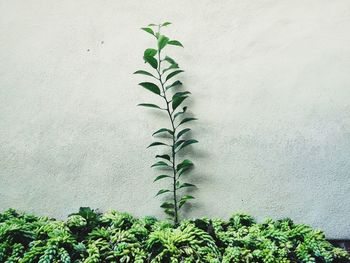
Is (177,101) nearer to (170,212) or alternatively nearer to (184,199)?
(184,199)

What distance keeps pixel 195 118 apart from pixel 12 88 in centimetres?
155

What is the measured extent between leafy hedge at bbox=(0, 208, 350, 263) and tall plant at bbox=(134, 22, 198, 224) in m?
0.34

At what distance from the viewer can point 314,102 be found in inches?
87.0

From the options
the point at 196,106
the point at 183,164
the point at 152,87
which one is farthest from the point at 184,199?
the point at 152,87

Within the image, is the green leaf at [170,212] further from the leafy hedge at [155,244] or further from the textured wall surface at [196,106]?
the leafy hedge at [155,244]

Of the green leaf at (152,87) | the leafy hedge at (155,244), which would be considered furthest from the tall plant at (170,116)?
the leafy hedge at (155,244)

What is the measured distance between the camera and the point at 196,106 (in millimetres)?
2311

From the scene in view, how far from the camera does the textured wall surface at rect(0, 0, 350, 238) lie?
2201mm

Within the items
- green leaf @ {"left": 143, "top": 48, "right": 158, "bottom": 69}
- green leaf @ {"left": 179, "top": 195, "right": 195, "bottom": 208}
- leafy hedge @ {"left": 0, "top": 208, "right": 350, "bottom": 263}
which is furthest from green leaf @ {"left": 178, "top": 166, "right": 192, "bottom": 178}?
green leaf @ {"left": 143, "top": 48, "right": 158, "bottom": 69}

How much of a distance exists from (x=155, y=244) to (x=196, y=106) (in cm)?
109

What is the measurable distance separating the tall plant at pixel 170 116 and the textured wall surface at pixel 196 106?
0.10 m

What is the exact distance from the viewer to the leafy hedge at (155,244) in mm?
1574

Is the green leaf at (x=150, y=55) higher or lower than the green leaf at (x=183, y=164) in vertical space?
higher

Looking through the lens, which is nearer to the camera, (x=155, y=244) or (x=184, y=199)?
(x=155, y=244)
